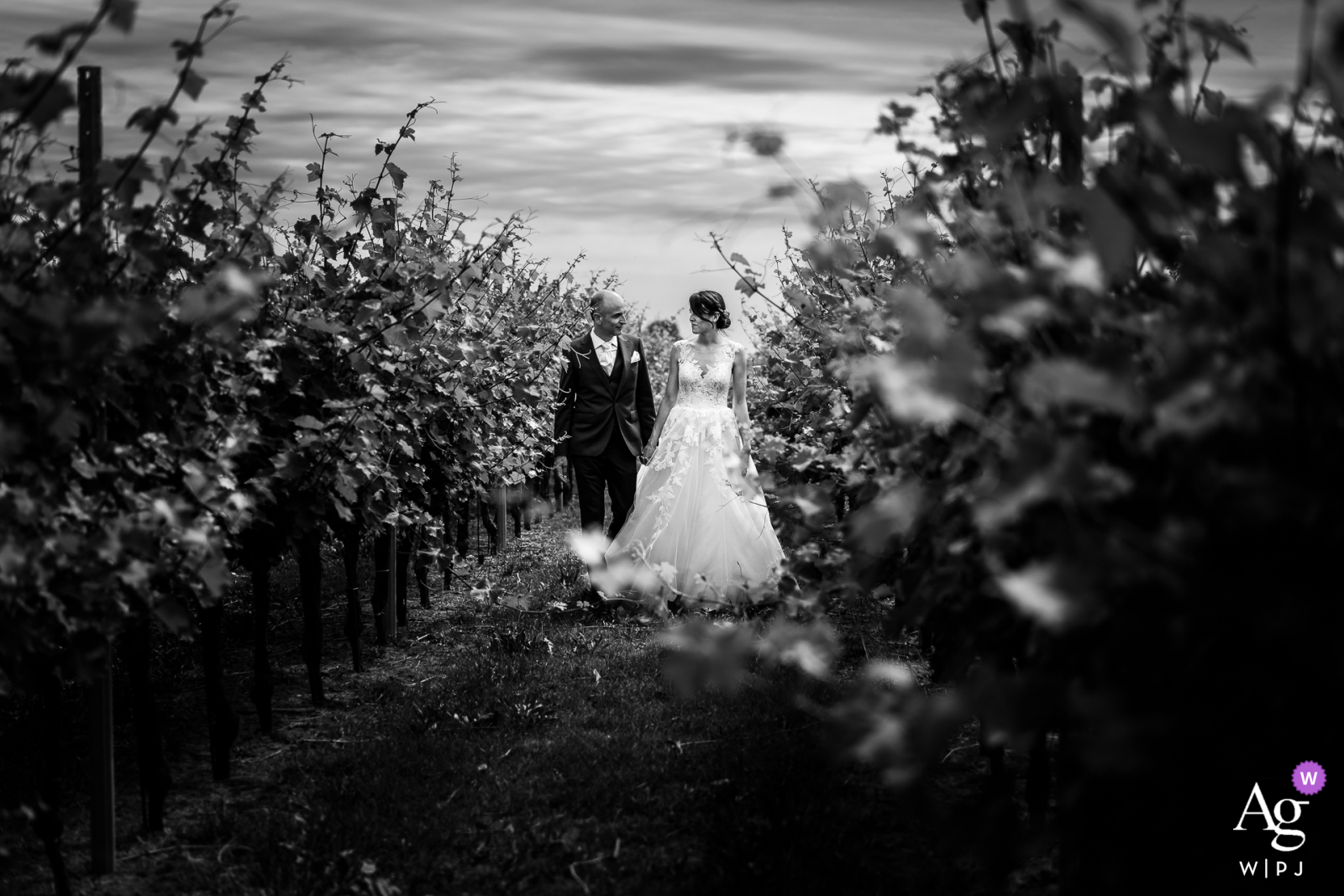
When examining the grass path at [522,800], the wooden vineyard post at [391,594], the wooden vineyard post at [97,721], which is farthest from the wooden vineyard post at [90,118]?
the wooden vineyard post at [391,594]

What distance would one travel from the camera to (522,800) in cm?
421

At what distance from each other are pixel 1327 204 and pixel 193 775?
4.62m

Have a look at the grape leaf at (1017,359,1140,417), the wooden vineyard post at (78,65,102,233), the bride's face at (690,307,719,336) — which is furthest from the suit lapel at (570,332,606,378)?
the grape leaf at (1017,359,1140,417)

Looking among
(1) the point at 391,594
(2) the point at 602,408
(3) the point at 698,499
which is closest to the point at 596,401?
(2) the point at 602,408

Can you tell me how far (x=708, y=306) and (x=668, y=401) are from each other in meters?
0.81

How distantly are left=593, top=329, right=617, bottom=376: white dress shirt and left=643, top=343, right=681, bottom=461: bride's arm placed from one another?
44 centimetres

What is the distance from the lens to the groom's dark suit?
29.8 ft

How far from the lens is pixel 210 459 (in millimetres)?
3623

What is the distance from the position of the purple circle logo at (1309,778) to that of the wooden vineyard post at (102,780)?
123 inches

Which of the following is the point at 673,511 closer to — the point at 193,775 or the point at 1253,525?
the point at 193,775

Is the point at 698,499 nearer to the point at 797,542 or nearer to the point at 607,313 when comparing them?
the point at 607,313

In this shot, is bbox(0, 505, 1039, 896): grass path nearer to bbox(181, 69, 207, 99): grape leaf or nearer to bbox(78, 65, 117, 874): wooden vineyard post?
bbox(78, 65, 117, 874): wooden vineyard post

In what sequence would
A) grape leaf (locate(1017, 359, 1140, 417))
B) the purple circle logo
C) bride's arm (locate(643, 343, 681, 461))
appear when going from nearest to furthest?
grape leaf (locate(1017, 359, 1140, 417)), the purple circle logo, bride's arm (locate(643, 343, 681, 461))

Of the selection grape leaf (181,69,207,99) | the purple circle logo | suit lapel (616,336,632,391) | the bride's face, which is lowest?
the purple circle logo
